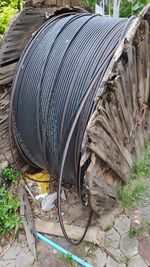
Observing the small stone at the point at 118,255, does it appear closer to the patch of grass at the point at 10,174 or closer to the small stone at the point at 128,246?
the small stone at the point at 128,246

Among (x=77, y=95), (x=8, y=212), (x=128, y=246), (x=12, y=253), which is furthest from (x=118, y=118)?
(x=12, y=253)

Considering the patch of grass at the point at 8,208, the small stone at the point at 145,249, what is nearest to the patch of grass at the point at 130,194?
the small stone at the point at 145,249

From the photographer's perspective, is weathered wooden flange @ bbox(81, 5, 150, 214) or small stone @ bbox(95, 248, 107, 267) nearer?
weathered wooden flange @ bbox(81, 5, 150, 214)

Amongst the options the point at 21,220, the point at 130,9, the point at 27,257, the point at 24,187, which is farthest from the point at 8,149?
the point at 130,9

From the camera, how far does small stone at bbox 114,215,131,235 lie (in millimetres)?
2637

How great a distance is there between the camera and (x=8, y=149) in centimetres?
297

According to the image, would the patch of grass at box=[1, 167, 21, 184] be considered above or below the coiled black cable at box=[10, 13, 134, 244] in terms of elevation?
below

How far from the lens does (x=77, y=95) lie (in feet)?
7.72

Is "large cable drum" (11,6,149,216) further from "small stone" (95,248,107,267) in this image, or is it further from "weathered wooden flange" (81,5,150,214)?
"small stone" (95,248,107,267)

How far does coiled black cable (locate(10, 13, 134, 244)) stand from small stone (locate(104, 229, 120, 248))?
47 centimetres

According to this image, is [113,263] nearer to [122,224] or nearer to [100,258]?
[100,258]

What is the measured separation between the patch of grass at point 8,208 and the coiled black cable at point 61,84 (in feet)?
1.09

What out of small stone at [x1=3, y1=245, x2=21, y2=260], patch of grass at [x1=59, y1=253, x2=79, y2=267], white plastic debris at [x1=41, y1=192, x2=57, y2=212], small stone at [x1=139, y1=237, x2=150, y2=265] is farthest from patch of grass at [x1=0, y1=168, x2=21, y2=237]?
small stone at [x1=139, y1=237, x2=150, y2=265]

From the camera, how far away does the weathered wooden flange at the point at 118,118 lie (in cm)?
208
